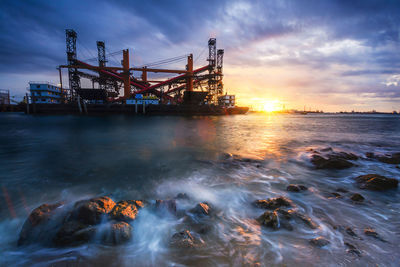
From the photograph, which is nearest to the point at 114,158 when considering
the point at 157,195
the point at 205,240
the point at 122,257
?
the point at 157,195

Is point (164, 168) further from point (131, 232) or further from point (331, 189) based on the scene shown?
point (331, 189)

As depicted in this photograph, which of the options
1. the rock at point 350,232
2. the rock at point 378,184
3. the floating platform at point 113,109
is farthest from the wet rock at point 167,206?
the floating platform at point 113,109

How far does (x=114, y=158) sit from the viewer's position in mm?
6332

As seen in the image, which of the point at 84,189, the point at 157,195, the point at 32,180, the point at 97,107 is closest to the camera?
the point at 157,195

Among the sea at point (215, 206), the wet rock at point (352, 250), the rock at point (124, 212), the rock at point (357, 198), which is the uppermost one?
the rock at point (124, 212)

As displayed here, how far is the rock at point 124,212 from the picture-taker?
242cm

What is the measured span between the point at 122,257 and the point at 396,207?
16.0 feet

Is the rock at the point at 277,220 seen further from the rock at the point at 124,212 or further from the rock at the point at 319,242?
the rock at the point at 124,212

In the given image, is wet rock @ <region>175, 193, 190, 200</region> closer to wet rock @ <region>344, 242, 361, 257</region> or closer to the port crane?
wet rock @ <region>344, 242, 361, 257</region>

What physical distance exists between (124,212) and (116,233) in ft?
1.16

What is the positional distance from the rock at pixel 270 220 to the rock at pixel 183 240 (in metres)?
1.16

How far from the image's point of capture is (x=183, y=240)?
2.11 metres

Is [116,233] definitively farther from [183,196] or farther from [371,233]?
[371,233]

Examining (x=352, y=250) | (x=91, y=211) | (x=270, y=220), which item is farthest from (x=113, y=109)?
(x=352, y=250)
